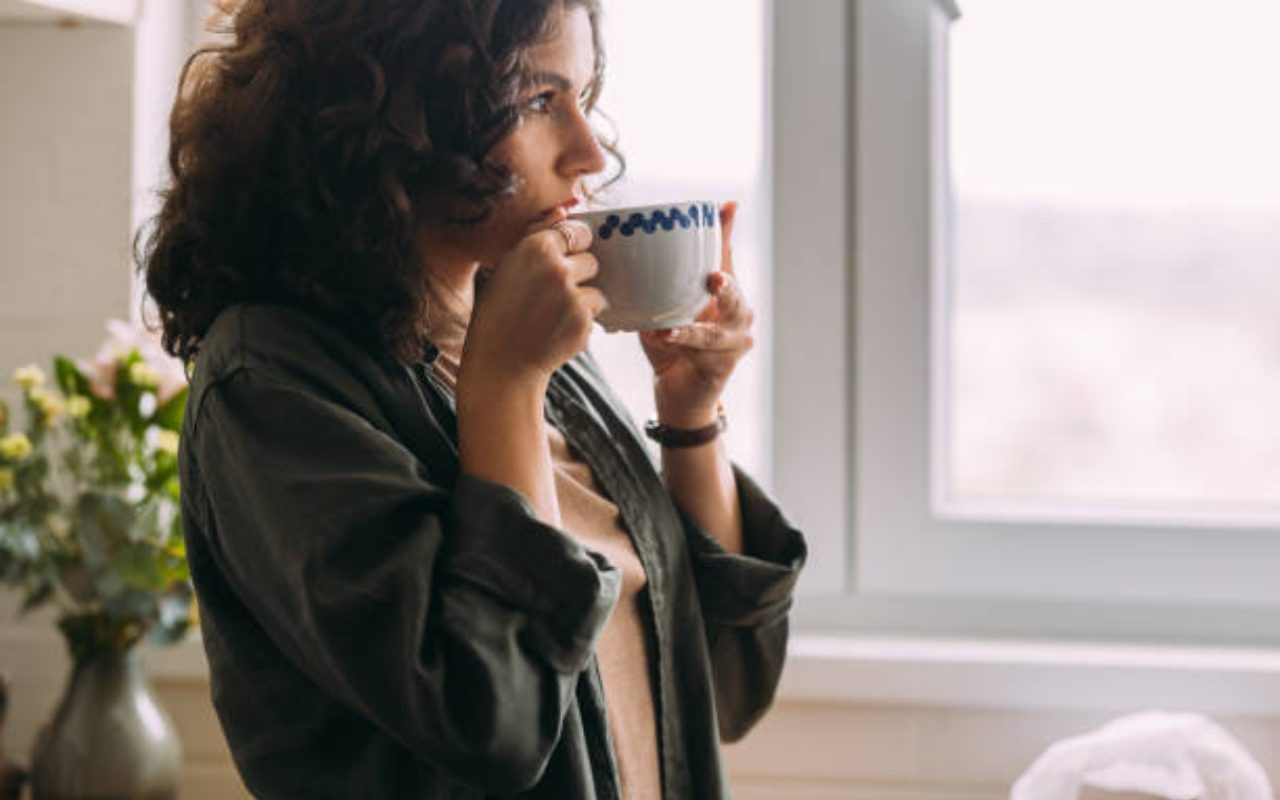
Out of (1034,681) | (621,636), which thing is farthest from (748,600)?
(1034,681)

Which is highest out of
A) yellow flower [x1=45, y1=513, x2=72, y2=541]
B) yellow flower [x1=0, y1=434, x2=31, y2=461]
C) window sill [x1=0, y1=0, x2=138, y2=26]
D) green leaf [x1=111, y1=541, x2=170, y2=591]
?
window sill [x1=0, y1=0, x2=138, y2=26]

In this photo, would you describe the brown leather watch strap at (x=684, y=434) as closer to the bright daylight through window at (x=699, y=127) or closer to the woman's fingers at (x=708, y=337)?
the woman's fingers at (x=708, y=337)

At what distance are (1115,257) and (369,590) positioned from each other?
1130mm

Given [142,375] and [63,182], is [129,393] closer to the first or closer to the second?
Answer: [142,375]

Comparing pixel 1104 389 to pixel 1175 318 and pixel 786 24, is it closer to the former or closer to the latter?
pixel 1175 318

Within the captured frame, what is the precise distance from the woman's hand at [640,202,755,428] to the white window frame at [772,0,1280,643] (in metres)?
0.63

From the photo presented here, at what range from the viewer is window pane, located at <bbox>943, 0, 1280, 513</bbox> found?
1611mm

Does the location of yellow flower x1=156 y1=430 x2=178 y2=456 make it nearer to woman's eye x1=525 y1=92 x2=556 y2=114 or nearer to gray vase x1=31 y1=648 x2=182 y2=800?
gray vase x1=31 y1=648 x2=182 y2=800

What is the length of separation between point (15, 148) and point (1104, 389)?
3.80 feet

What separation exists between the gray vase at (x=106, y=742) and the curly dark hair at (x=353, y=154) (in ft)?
2.21

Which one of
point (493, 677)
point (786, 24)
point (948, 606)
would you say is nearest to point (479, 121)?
point (493, 677)

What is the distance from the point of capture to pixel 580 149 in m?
0.86

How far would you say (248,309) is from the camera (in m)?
0.81

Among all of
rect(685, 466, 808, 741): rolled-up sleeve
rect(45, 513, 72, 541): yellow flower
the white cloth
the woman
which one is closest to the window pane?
the white cloth
